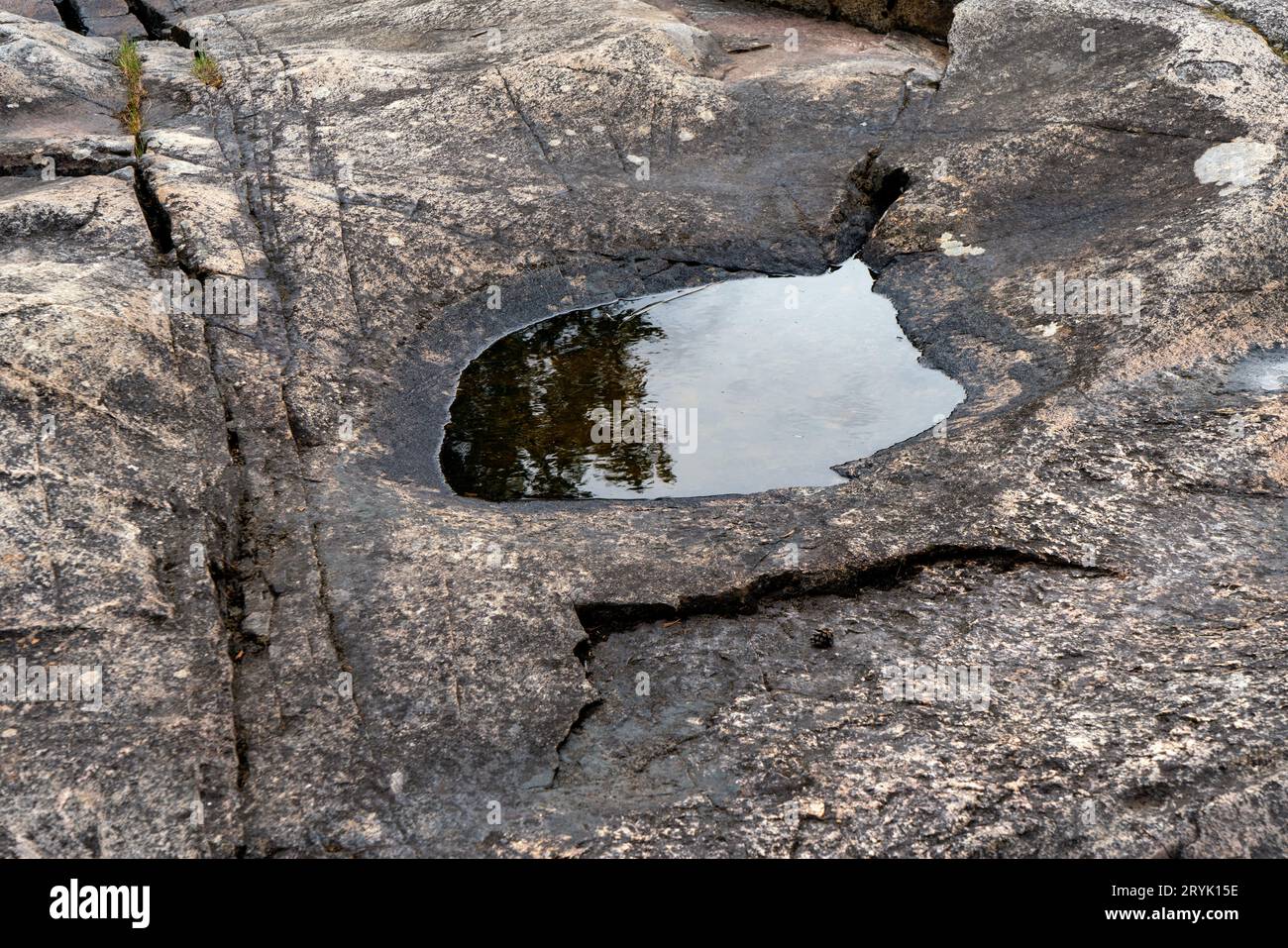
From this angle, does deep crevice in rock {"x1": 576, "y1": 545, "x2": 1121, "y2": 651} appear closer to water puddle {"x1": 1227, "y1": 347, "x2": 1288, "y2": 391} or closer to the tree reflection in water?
the tree reflection in water

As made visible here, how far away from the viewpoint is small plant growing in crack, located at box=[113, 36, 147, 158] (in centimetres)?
676

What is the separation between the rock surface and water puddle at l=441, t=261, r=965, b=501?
0.63ft

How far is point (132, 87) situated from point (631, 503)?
4.85 meters

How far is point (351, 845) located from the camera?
311 cm

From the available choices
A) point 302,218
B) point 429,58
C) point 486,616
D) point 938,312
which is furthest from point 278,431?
point 429,58

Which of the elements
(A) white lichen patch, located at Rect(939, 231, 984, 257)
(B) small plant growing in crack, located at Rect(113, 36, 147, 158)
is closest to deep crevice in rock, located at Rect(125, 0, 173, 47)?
(B) small plant growing in crack, located at Rect(113, 36, 147, 158)

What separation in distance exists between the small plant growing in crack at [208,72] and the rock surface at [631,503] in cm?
24

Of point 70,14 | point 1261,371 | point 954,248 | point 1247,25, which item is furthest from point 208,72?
point 1247,25

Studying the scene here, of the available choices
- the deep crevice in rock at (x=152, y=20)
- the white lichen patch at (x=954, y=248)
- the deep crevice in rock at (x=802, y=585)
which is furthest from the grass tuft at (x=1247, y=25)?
the deep crevice in rock at (x=152, y=20)

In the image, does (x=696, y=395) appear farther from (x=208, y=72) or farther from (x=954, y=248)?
(x=208, y=72)

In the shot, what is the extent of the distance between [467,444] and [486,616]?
1483mm

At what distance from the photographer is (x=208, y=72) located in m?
7.43

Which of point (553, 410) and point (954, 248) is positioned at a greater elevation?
point (954, 248)

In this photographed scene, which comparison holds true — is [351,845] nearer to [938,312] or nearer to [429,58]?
[938,312]
